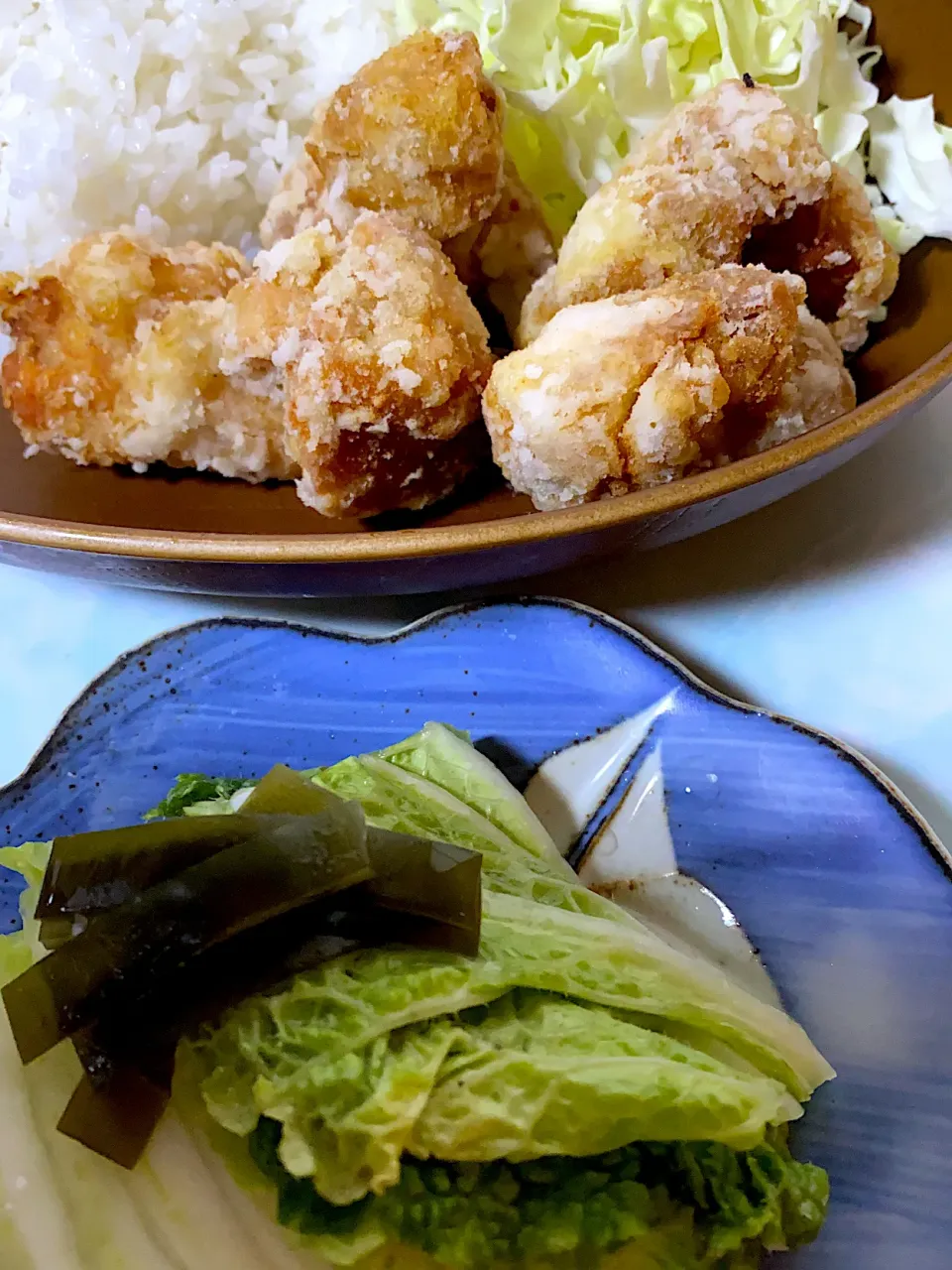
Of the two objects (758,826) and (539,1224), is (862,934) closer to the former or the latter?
(758,826)

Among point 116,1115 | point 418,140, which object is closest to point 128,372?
point 418,140

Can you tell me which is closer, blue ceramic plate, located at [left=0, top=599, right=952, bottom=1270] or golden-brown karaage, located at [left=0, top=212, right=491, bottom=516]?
blue ceramic plate, located at [left=0, top=599, right=952, bottom=1270]

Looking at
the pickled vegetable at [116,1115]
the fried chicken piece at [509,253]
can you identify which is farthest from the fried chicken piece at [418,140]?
the pickled vegetable at [116,1115]

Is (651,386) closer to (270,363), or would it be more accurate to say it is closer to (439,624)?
(439,624)

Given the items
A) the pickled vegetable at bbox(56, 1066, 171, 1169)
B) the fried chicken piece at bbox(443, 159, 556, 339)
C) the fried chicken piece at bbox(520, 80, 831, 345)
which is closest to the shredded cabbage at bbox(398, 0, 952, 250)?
the fried chicken piece at bbox(443, 159, 556, 339)

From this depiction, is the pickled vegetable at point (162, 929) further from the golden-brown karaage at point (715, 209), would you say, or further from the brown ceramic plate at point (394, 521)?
the golden-brown karaage at point (715, 209)

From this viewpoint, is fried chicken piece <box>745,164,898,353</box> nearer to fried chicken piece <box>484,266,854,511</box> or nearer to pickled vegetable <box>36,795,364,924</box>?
fried chicken piece <box>484,266,854,511</box>
